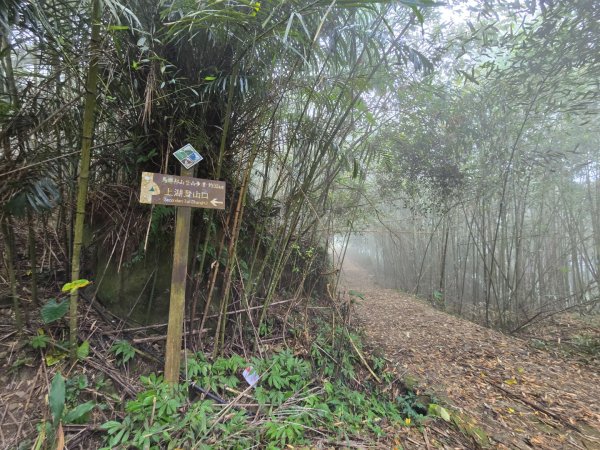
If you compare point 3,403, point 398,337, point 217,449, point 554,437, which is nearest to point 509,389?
point 554,437

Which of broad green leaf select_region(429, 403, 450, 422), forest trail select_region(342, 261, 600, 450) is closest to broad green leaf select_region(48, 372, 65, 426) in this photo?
forest trail select_region(342, 261, 600, 450)

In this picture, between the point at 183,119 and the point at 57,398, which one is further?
the point at 183,119

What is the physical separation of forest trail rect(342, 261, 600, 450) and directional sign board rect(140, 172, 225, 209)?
82.3 inches

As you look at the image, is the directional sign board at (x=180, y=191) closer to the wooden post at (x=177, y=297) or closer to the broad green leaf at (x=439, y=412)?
the wooden post at (x=177, y=297)

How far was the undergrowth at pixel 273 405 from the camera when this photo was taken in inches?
53.7

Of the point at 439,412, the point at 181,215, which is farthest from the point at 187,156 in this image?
the point at 439,412

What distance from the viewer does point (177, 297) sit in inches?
63.9

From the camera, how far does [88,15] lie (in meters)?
1.64

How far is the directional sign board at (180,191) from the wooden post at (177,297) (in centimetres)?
7

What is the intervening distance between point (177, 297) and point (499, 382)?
3.04 m

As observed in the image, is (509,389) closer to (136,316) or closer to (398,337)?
(398,337)

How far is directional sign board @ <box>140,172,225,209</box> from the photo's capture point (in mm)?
1443

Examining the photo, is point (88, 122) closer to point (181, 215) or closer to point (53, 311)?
point (181, 215)

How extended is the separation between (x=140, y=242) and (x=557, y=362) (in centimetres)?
463
